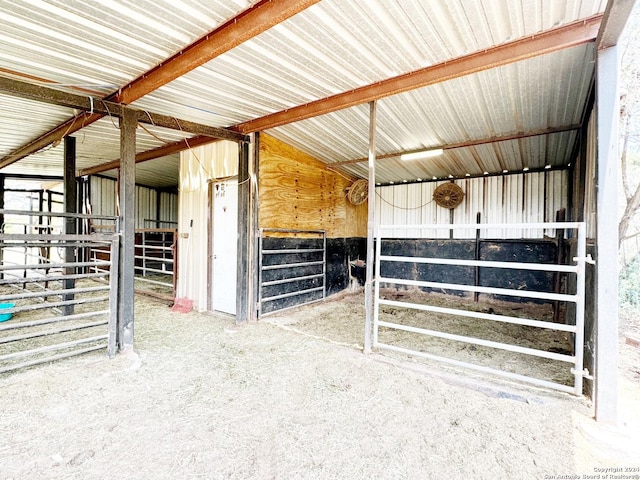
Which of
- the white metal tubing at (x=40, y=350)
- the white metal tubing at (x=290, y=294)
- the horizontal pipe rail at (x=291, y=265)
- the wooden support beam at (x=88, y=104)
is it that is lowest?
the white metal tubing at (x=40, y=350)

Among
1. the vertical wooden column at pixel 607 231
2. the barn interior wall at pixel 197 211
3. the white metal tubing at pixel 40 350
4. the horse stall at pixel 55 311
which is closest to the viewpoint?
the vertical wooden column at pixel 607 231

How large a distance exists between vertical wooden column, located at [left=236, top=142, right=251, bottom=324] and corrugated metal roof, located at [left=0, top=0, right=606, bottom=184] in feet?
1.88

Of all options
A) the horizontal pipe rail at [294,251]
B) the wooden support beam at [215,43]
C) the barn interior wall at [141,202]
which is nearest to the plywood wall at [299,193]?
the horizontal pipe rail at [294,251]

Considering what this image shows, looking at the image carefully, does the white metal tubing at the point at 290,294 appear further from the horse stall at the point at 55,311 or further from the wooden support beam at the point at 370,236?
the horse stall at the point at 55,311

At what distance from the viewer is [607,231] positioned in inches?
79.0

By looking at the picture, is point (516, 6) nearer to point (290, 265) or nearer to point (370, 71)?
point (370, 71)

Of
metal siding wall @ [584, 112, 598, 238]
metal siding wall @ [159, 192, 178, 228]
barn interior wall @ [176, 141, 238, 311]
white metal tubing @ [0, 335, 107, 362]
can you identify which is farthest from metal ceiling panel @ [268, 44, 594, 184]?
metal siding wall @ [159, 192, 178, 228]

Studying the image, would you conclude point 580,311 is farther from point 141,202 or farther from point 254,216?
point 141,202

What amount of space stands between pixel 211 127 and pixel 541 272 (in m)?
5.73

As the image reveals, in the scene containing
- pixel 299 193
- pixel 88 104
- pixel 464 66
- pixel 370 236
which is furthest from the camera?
pixel 299 193

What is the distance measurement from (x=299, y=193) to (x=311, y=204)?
0.35 meters

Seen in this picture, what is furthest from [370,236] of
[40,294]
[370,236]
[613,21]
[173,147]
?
[173,147]

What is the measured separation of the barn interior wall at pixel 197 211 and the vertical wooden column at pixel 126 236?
1.51 metres

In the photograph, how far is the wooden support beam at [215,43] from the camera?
73.8 inches
